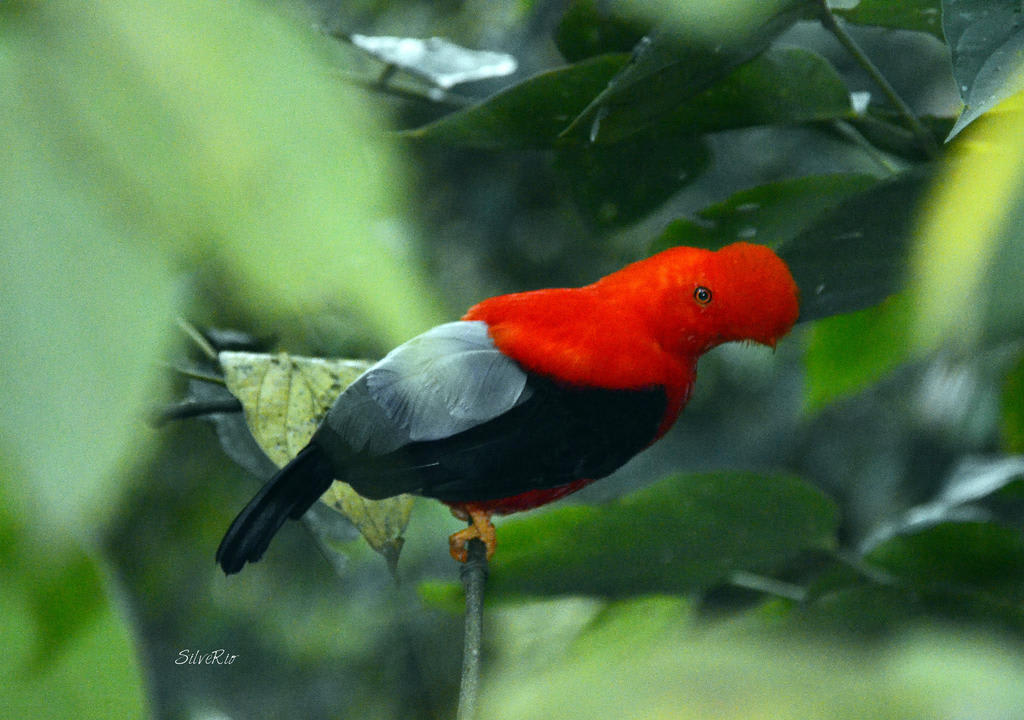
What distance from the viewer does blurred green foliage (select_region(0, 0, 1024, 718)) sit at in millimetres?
200

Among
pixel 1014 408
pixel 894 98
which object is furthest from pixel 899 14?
pixel 1014 408

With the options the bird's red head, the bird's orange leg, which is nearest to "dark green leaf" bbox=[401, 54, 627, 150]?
the bird's red head

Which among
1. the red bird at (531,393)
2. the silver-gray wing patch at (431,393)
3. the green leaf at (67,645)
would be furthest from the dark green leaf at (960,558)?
the green leaf at (67,645)

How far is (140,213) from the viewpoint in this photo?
0.67 feet

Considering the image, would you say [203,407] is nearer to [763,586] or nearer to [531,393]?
[531,393]

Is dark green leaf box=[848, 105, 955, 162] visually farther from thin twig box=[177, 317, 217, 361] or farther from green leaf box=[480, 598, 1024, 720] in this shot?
green leaf box=[480, 598, 1024, 720]

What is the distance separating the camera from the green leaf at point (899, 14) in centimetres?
94

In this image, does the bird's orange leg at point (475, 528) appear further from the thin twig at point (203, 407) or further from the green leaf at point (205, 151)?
the green leaf at point (205, 151)

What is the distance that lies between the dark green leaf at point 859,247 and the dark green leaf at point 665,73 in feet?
0.56

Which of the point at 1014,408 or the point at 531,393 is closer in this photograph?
the point at 531,393

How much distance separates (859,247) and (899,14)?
0.83 ft

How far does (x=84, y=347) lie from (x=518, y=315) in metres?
0.88

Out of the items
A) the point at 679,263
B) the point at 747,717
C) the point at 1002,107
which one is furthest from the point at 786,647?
the point at 679,263

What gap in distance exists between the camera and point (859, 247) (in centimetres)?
91
